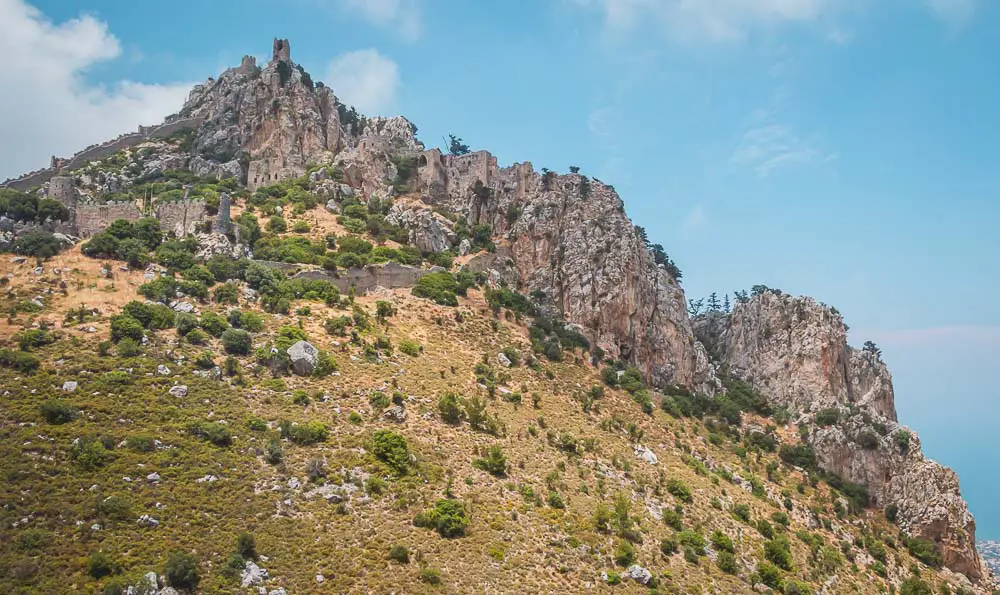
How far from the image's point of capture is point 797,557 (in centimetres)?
4903

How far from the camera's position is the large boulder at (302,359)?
4975cm

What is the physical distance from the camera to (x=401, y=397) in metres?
49.0

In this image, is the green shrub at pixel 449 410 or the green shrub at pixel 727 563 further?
the green shrub at pixel 449 410

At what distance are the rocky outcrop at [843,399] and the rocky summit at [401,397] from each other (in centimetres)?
27

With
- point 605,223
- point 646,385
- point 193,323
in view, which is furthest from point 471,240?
point 193,323

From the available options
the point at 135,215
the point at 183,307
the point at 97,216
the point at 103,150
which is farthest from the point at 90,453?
the point at 103,150

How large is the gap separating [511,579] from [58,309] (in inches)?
1395

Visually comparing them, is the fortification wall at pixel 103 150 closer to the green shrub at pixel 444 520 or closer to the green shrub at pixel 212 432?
the green shrub at pixel 212 432

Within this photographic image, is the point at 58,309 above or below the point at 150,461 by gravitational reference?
above

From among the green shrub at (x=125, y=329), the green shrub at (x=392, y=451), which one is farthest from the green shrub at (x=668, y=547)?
the green shrub at (x=125, y=329)

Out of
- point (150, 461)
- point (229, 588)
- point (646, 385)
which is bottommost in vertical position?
point (229, 588)

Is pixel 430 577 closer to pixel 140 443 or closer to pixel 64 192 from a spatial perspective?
pixel 140 443

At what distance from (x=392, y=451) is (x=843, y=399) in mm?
52368

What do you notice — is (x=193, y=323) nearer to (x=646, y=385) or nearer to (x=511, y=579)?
(x=511, y=579)
